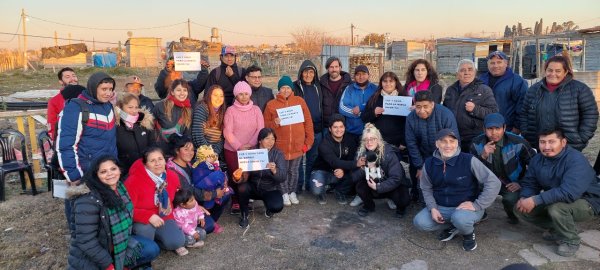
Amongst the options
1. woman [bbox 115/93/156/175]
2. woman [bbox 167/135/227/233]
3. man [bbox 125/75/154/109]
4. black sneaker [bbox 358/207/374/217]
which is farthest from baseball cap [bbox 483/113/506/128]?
man [bbox 125/75/154/109]

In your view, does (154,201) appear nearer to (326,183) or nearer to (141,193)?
(141,193)

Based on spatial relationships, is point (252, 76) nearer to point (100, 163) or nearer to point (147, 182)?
point (147, 182)

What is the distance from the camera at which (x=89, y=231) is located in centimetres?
331

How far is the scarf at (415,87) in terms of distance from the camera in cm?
561

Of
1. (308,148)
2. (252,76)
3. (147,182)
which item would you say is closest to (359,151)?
(308,148)

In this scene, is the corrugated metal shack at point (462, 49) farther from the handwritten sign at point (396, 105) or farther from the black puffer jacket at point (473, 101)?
the handwritten sign at point (396, 105)

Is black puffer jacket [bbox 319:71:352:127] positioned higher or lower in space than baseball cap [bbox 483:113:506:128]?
higher

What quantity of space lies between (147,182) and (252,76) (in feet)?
7.50

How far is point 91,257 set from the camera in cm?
335

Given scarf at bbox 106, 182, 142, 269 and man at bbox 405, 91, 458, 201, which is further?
man at bbox 405, 91, 458, 201

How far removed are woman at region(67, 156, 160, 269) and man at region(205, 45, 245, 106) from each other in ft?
8.89

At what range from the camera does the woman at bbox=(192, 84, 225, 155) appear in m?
5.30

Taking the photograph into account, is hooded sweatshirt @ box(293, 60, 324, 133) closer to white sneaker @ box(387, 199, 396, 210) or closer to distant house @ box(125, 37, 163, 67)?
white sneaker @ box(387, 199, 396, 210)

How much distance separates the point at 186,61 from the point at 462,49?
26.9 m
